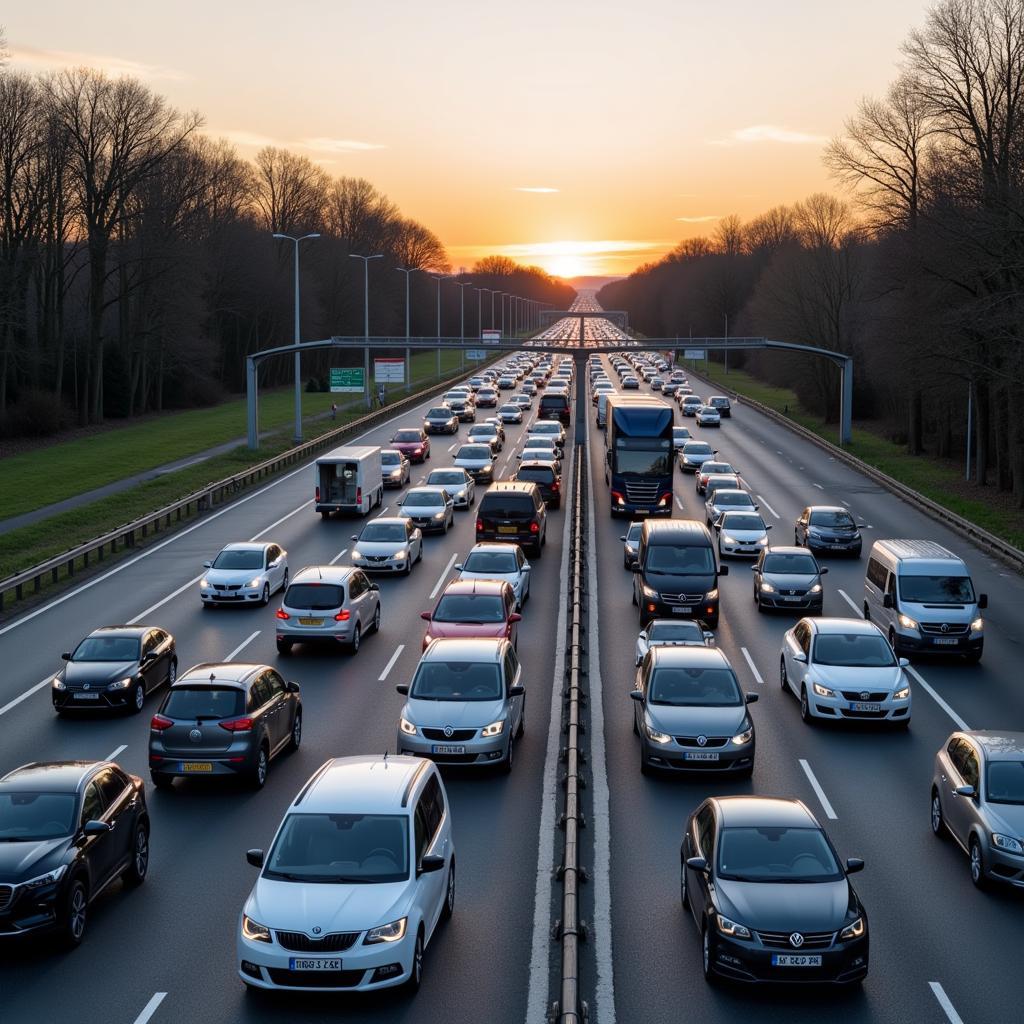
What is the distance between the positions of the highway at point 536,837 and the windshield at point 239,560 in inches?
49.2

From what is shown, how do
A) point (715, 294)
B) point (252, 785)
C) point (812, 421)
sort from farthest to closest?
point (715, 294) → point (812, 421) → point (252, 785)

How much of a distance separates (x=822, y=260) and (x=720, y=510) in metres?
58.8

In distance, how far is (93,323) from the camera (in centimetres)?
8294

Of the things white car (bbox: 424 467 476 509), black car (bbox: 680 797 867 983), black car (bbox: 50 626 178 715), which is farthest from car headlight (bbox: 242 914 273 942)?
white car (bbox: 424 467 476 509)

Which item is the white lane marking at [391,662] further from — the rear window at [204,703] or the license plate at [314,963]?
the license plate at [314,963]

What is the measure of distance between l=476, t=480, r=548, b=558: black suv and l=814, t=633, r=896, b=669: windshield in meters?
15.6

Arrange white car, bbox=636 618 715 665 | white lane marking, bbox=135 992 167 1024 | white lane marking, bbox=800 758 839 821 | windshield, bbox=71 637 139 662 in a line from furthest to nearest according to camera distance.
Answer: white car, bbox=636 618 715 665 → windshield, bbox=71 637 139 662 → white lane marking, bbox=800 758 839 821 → white lane marking, bbox=135 992 167 1024

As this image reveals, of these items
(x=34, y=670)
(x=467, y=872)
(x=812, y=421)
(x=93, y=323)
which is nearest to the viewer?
(x=467, y=872)

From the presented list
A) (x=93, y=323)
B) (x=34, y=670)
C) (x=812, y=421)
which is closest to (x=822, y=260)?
(x=812, y=421)

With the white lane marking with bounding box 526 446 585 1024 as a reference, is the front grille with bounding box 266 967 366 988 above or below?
above

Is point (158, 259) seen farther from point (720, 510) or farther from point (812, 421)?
point (720, 510)

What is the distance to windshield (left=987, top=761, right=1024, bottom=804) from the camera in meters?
15.0

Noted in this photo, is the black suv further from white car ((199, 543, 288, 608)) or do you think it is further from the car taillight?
the car taillight

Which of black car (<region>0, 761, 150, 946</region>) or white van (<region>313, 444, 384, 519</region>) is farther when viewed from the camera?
white van (<region>313, 444, 384, 519</region>)
